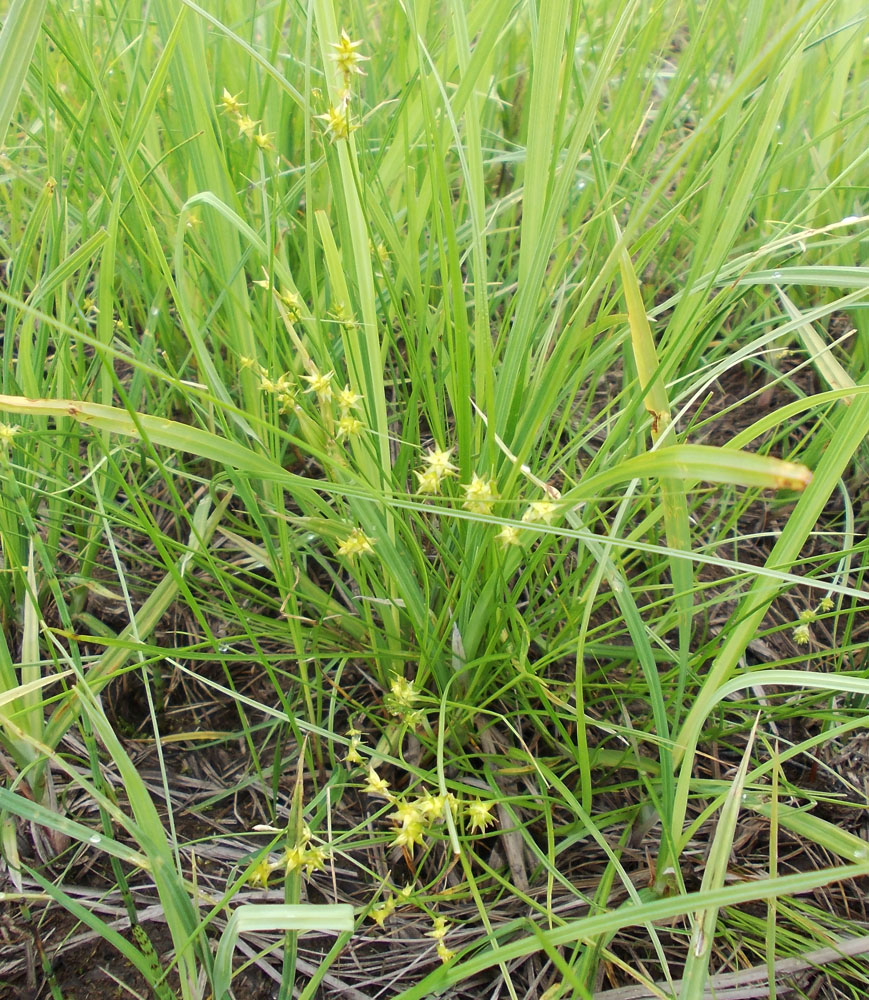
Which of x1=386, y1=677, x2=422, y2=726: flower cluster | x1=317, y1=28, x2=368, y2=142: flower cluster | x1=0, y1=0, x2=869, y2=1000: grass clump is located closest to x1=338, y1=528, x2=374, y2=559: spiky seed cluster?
x1=0, y1=0, x2=869, y2=1000: grass clump

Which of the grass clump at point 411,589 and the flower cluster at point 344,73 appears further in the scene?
the grass clump at point 411,589

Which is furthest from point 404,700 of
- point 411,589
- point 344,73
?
point 344,73

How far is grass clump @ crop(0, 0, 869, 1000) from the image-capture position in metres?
0.79

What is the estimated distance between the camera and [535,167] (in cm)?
87

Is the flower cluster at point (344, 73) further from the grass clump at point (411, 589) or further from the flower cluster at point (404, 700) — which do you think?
the flower cluster at point (404, 700)

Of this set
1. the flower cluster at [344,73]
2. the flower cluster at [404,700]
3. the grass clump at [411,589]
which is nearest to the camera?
the flower cluster at [344,73]

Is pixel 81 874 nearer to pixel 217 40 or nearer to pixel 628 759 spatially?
pixel 628 759

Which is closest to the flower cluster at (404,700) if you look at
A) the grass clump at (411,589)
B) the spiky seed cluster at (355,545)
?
the grass clump at (411,589)

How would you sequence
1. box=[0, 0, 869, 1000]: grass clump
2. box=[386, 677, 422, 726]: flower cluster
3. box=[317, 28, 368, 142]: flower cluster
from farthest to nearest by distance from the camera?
box=[386, 677, 422, 726]: flower cluster, box=[0, 0, 869, 1000]: grass clump, box=[317, 28, 368, 142]: flower cluster

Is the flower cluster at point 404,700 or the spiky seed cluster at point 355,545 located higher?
the spiky seed cluster at point 355,545

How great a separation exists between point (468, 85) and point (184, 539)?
0.84 metres

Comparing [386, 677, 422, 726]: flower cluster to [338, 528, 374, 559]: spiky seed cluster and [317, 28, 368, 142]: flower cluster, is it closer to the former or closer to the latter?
[338, 528, 374, 559]: spiky seed cluster

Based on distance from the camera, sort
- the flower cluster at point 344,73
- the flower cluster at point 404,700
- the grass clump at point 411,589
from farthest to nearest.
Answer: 1. the flower cluster at point 404,700
2. the grass clump at point 411,589
3. the flower cluster at point 344,73

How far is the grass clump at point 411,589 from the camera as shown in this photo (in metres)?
0.79
